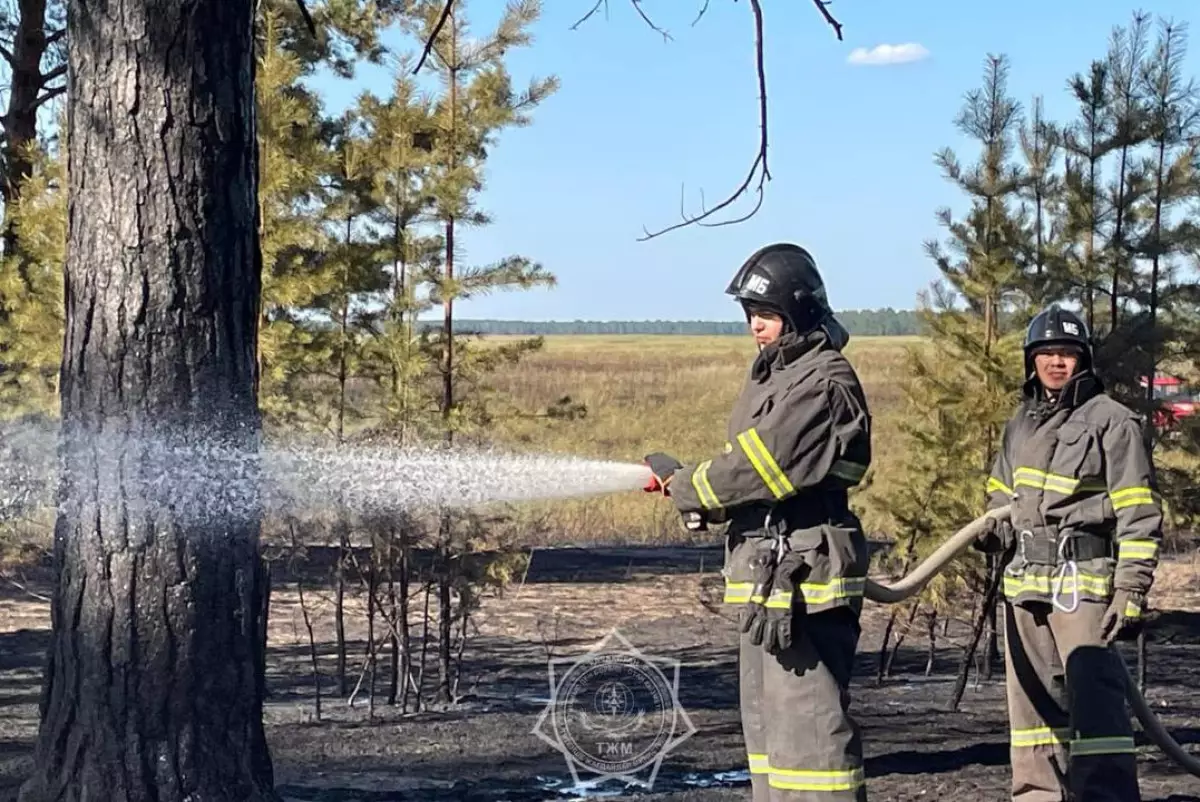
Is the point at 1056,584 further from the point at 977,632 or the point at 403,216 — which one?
the point at 403,216

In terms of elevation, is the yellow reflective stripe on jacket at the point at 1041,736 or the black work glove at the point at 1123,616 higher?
the black work glove at the point at 1123,616

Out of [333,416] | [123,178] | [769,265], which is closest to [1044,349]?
[769,265]

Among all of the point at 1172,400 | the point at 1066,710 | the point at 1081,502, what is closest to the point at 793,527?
the point at 1081,502

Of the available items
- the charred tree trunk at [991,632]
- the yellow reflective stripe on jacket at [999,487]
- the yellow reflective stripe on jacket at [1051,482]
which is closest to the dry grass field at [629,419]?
the charred tree trunk at [991,632]

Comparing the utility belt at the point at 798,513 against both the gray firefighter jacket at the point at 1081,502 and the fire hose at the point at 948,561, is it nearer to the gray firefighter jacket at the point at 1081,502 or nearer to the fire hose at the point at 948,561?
the fire hose at the point at 948,561

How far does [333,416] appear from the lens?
866 centimetres

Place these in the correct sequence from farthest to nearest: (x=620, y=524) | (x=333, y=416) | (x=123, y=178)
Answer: (x=620, y=524), (x=333, y=416), (x=123, y=178)

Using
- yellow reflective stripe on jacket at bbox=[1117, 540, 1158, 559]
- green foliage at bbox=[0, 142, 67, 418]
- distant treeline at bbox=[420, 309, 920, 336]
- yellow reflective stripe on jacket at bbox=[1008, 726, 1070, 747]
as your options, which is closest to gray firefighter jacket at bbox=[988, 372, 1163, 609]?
yellow reflective stripe on jacket at bbox=[1117, 540, 1158, 559]

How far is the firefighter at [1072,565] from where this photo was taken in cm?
545

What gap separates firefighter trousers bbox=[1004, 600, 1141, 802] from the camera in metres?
5.47

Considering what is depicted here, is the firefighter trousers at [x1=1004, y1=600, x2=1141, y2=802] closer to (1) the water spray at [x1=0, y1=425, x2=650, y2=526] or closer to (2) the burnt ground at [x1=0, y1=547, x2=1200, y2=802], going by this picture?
(2) the burnt ground at [x1=0, y1=547, x2=1200, y2=802]

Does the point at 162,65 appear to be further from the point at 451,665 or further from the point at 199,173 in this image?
the point at 451,665

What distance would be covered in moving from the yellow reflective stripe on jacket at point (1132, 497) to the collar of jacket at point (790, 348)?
60.9 inches

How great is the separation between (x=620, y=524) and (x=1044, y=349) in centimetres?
1322
